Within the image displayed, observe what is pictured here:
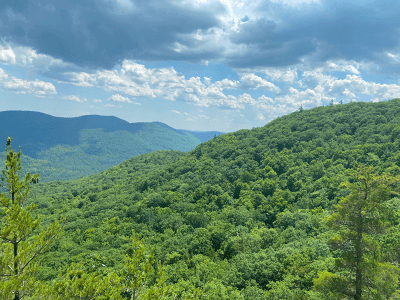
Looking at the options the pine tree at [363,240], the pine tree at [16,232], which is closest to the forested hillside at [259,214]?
the pine tree at [363,240]

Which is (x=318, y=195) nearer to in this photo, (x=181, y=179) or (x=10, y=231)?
(x=181, y=179)

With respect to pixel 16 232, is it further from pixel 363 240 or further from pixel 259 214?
pixel 259 214

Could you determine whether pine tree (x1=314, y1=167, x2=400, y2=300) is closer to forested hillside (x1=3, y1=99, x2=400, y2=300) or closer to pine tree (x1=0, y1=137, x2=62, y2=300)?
forested hillside (x1=3, y1=99, x2=400, y2=300)

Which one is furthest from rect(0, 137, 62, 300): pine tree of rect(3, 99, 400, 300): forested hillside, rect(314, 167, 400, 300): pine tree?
rect(314, 167, 400, 300): pine tree

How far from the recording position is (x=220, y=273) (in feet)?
114

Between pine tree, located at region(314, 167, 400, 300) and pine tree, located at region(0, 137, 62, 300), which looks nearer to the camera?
pine tree, located at region(0, 137, 62, 300)

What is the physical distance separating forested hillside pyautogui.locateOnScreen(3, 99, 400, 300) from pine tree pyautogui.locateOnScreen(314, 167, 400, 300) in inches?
4.3

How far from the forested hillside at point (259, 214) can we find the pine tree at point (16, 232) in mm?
1868

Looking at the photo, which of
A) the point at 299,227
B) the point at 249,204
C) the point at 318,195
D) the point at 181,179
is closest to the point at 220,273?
the point at 299,227

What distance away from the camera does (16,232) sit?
1012cm

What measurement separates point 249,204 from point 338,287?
54.8 m

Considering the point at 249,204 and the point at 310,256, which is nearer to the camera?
the point at 310,256

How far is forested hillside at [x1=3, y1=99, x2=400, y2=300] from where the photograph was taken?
82.7 feet

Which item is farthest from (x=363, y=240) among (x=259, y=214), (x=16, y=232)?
(x=259, y=214)
